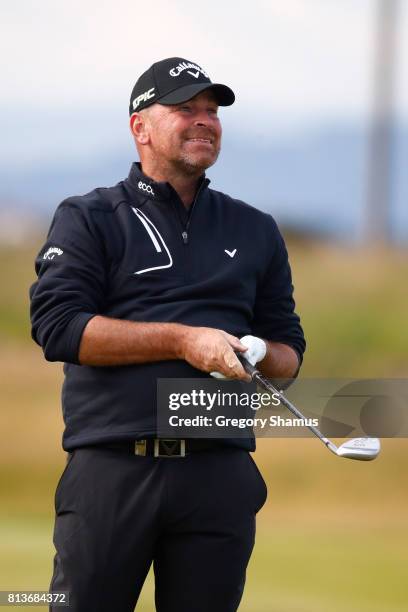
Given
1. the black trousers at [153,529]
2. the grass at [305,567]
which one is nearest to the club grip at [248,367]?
the black trousers at [153,529]

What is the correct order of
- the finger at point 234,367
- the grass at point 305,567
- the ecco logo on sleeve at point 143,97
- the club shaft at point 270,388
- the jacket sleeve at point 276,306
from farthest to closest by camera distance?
the grass at point 305,567
the jacket sleeve at point 276,306
the ecco logo on sleeve at point 143,97
the club shaft at point 270,388
the finger at point 234,367

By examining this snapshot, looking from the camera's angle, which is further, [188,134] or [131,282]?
[188,134]

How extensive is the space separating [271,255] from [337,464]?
9895 mm

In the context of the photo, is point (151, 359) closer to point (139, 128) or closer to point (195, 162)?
point (195, 162)

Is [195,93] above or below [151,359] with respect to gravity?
above

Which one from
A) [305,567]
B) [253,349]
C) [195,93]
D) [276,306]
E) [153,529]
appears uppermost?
[195,93]

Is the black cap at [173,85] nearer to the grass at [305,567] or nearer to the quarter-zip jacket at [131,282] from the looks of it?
the quarter-zip jacket at [131,282]

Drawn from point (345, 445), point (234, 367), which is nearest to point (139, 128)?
point (234, 367)

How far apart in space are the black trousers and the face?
0.95 metres

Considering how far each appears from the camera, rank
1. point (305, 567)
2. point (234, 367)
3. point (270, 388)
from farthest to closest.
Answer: point (305, 567) → point (270, 388) → point (234, 367)

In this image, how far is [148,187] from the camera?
4602 mm

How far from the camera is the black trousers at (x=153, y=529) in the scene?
4.32 meters

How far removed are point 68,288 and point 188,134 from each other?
0.66 m

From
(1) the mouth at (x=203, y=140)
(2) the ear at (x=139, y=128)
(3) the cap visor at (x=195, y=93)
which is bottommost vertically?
(1) the mouth at (x=203, y=140)
